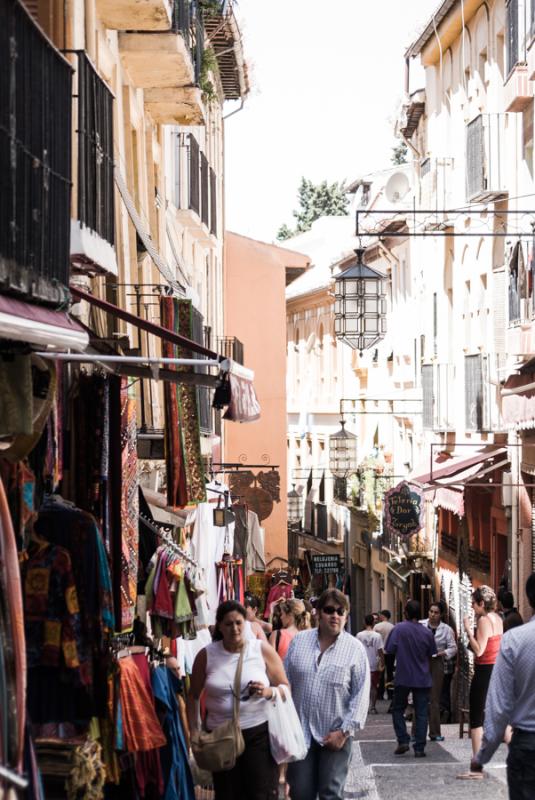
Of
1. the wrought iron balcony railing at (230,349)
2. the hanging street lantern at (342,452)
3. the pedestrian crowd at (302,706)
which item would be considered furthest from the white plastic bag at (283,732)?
the hanging street lantern at (342,452)

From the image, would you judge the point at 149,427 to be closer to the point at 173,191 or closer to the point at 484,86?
the point at 173,191

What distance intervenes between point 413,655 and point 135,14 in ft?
22.6

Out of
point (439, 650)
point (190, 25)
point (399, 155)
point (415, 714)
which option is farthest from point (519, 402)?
point (399, 155)

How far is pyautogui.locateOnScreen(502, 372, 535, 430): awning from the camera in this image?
21.7m

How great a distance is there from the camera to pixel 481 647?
46.5 ft

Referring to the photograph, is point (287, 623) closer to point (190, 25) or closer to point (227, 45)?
point (190, 25)

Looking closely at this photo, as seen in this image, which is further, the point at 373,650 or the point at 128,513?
the point at 373,650

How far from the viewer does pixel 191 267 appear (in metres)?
28.2

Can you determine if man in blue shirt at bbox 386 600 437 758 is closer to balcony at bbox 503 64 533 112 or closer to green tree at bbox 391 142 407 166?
balcony at bbox 503 64 533 112

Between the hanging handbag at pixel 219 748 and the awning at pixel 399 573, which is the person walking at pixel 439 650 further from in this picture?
the awning at pixel 399 573

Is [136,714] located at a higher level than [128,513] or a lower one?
lower

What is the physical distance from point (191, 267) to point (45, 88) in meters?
20.0

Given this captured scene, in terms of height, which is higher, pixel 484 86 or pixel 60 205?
pixel 484 86

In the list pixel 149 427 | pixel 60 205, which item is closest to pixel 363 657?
pixel 60 205
